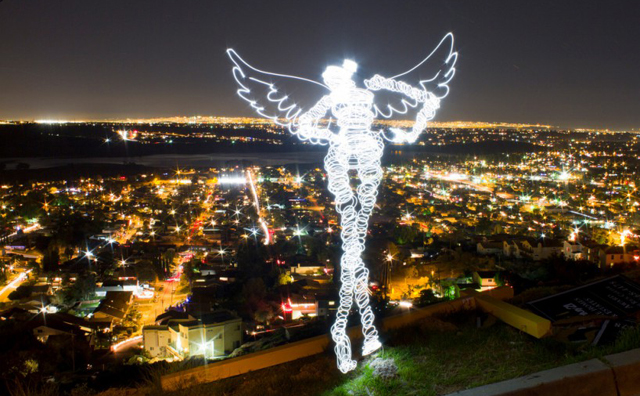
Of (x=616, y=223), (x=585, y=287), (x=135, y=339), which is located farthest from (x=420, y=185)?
(x=585, y=287)

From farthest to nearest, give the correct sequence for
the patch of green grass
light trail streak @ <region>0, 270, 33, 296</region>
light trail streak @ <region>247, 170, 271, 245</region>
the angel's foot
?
light trail streak @ <region>247, 170, 271, 245</region>, light trail streak @ <region>0, 270, 33, 296</region>, the angel's foot, the patch of green grass

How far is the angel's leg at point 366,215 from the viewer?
11.4 feet

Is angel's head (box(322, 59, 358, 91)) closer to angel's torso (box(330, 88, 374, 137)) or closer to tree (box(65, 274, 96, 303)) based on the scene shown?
angel's torso (box(330, 88, 374, 137))

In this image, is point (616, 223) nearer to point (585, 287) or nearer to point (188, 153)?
point (585, 287)

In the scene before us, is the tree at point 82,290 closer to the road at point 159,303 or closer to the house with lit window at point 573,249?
the road at point 159,303

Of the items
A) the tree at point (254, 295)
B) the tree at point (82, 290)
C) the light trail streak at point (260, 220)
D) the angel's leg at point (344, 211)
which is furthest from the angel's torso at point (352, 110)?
the light trail streak at point (260, 220)

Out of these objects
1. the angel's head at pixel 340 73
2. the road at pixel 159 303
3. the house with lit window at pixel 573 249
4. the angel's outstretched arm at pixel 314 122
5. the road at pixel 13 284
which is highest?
the angel's head at pixel 340 73

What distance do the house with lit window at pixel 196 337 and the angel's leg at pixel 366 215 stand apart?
4331 mm

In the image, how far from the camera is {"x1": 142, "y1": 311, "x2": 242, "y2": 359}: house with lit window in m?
7.45

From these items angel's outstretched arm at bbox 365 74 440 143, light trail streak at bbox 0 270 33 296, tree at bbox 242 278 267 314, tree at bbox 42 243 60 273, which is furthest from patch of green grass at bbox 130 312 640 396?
tree at bbox 42 243 60 273

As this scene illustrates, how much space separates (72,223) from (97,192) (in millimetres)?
15157

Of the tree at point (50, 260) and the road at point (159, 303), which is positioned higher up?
the tree at point (50, 260)

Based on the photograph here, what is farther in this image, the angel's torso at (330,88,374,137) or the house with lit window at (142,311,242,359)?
the house with lit window at (142,311,242,359)

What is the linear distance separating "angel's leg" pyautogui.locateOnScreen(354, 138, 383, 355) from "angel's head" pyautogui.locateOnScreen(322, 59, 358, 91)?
51 centimetres
